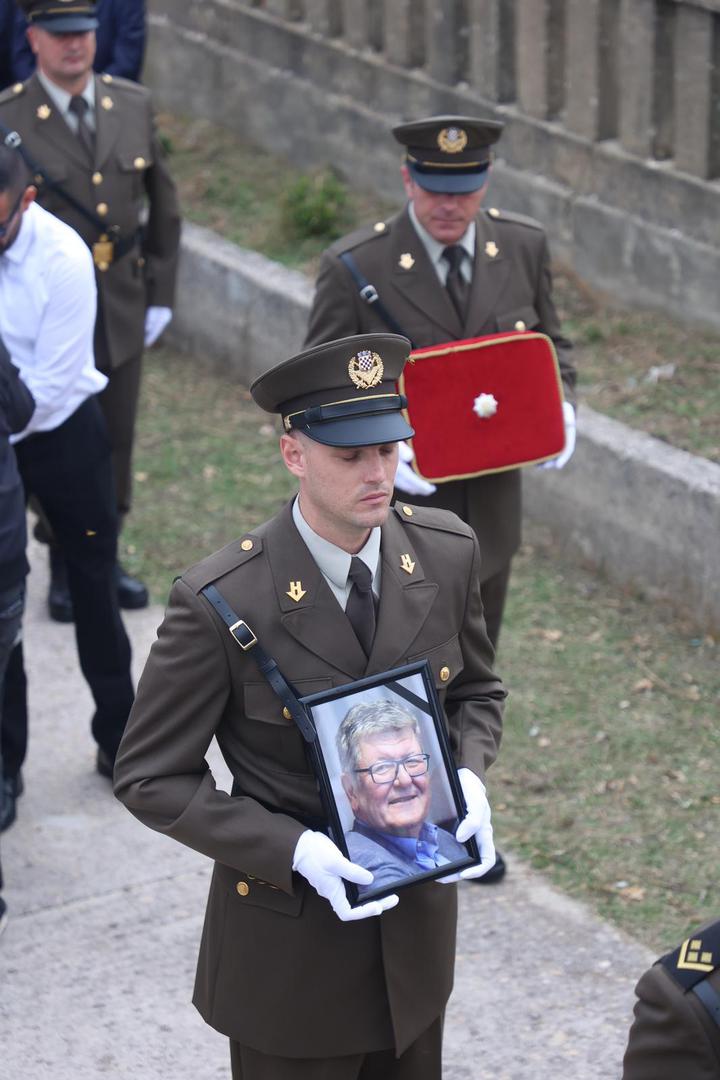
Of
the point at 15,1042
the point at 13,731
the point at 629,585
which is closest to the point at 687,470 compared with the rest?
the point at 629,585

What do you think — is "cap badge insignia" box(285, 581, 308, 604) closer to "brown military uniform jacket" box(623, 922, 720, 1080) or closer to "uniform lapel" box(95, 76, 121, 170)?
"brown military uniform jacket" box(623, 922, 720, 1080)

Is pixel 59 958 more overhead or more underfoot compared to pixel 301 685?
more underfoot

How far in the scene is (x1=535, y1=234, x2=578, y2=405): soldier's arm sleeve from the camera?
492 centimetres

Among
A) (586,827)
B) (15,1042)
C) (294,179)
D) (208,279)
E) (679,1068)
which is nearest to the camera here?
(679,1068)

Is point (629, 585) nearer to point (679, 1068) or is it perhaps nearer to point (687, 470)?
point (687, 470)

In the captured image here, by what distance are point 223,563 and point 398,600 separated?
318 mm

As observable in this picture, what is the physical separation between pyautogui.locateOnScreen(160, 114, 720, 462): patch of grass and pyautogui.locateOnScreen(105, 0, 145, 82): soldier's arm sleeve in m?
1.11

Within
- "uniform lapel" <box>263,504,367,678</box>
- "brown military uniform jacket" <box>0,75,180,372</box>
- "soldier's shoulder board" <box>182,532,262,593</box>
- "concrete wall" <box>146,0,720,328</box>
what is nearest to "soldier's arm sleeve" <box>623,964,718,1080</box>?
"uniform lapel" <box>263,504,367,678</box>

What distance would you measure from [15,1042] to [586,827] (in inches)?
70.3

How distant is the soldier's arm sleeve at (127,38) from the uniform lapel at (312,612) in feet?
18.5

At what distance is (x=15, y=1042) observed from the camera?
14.0 feet

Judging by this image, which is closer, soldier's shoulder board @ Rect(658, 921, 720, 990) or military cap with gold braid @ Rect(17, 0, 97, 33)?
soldier's shoulder board @ Rect(658, 921, 720, 990)

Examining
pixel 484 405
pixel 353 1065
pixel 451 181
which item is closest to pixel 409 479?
pixel 484 405

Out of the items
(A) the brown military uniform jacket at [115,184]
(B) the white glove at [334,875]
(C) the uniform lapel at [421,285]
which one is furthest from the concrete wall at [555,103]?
(B) the white glove at [334,875]
